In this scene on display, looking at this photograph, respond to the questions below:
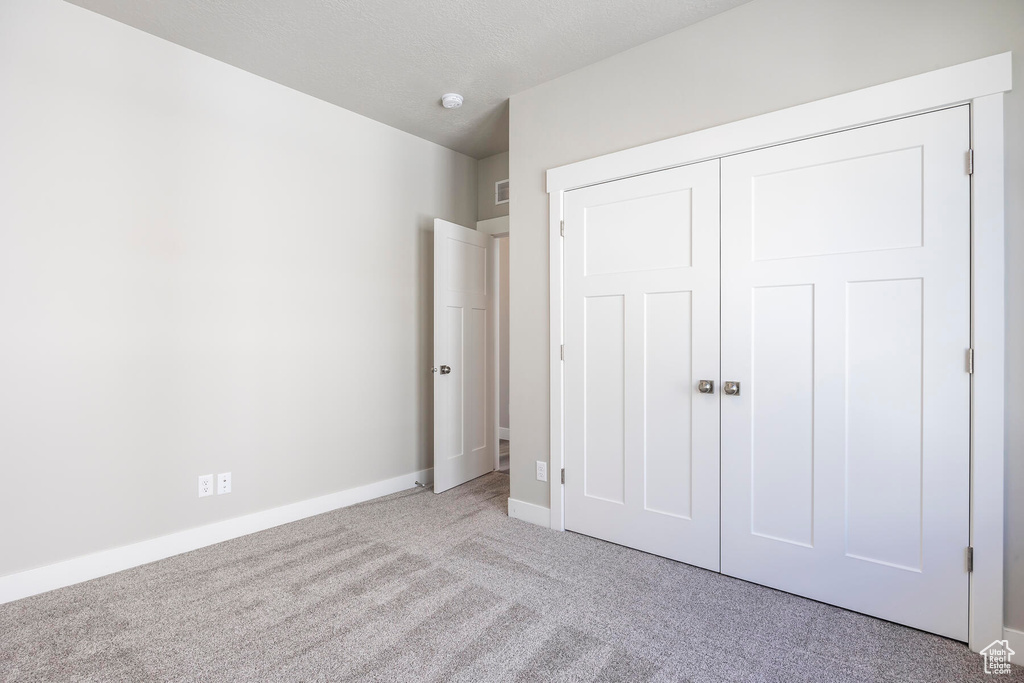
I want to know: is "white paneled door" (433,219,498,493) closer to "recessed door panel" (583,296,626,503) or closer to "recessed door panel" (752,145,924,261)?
"recessed door panel" (583,296,626,503)

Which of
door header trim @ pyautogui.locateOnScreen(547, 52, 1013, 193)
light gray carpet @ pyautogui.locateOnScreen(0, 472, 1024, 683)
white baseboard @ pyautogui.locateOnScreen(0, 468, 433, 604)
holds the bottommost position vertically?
light gray carpet @ pyautogui.locateOnScreen(0, 472, 1024, 683)

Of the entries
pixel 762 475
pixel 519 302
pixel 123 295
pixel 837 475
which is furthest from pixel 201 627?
pixel 837 475

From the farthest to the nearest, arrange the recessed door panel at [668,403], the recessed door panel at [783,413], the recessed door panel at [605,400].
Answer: the recessed door panel at [605,400]
the recessed door panel at [668,403]
the recessed door panel at [783,413]

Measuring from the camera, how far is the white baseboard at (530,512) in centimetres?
285

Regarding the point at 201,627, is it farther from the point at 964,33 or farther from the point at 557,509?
the point at 964,33

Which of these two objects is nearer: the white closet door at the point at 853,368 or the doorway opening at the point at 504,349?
the white closet door at the point at 853,368

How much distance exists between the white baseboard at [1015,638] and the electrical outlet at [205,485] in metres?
3.49

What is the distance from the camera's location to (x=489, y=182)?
4164 mm

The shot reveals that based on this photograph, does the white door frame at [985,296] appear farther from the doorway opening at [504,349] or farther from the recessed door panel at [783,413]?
the doorway opening at [504,349]

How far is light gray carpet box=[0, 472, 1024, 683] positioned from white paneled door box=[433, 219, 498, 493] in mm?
1083

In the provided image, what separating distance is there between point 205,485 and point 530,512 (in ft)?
6.00

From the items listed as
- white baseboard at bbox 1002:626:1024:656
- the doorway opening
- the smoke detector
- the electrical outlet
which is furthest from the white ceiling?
white baseboard at bbox 1002:626:1024:656

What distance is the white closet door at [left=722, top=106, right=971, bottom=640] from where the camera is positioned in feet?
5.72

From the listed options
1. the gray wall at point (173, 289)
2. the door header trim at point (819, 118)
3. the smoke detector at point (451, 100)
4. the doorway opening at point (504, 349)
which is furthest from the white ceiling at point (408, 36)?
the doorway opening at point (504, 349)
